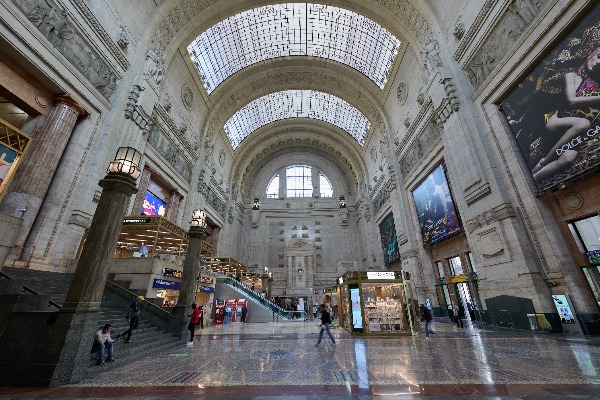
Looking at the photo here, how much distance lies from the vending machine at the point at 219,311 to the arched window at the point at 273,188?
67.2ft

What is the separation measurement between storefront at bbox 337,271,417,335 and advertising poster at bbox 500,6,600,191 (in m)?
6.58

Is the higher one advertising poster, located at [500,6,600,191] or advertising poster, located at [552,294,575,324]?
advertising poster, located at [500,6,600,191]

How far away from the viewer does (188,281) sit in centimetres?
940

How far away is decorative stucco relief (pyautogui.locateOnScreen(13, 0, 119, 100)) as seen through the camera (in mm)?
9367

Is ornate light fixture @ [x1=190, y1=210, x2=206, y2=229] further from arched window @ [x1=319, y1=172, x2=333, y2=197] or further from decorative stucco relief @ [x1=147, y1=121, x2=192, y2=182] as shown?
arched window @ [x1=319, y1=172, x2=333, y2=197]

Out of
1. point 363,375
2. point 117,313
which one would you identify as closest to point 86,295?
point 117,313

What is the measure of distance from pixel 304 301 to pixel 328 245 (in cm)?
821

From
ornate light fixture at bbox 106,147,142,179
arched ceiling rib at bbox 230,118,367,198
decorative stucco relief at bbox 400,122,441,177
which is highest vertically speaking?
arched ceiling rib at bbox 230,118,367,198

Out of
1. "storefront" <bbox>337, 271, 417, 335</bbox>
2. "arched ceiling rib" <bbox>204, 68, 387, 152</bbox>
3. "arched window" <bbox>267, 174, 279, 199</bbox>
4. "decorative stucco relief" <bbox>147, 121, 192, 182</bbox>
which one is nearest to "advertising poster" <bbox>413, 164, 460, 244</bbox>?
"storefront" <bbox>337, 271, 417, 335</bbox>

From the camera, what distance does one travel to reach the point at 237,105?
26.9 metres

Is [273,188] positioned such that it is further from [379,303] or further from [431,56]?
[379,303]

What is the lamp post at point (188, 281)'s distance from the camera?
8922mm

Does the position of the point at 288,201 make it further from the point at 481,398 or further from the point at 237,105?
the point at 481,398

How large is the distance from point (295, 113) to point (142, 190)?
2389 centimetres
